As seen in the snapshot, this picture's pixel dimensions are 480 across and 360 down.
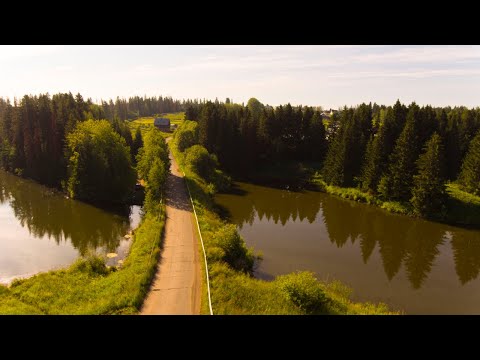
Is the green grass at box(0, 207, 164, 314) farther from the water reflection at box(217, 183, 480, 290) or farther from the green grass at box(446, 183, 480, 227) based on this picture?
the green grass at box(446, 183, 480, 227)

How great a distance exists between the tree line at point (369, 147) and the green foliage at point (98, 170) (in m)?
20.8

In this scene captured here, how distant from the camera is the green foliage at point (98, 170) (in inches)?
1769

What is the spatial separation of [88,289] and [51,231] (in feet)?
60.7

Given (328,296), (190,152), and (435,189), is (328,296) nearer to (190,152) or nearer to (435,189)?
(435,189)

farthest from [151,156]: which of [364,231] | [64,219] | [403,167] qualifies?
[403,167]

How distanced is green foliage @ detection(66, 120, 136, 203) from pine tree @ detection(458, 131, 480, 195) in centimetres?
4560

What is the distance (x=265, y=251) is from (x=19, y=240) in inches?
939

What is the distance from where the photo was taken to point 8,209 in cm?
4328

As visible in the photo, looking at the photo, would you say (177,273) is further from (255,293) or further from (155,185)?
(155,185)

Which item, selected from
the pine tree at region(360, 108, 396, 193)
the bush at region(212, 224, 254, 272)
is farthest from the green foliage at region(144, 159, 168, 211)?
the pine tree at region(360, 108, 396, 193)

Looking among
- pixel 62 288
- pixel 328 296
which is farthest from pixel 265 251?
pixel 62 288

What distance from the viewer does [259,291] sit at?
802 inches

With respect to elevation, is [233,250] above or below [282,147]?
below

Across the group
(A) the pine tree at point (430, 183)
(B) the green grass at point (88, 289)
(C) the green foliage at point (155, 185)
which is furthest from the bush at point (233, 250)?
(A) the pine tree at point (430, 183)
